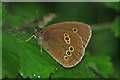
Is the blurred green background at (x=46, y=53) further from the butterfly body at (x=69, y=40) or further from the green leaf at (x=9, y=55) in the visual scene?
the butterfly body at (x=69, y=40)

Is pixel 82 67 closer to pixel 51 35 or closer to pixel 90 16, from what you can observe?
pixel 51 35

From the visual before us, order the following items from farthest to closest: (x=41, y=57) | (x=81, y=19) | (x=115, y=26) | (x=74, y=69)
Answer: (x=81, y=19)
(x=115, y=26)
(x=74, y=69)
(x=41, y=57)

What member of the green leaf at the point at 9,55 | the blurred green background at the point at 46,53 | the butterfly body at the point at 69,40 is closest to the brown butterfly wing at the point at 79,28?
the butterfly body at the point at 69,40

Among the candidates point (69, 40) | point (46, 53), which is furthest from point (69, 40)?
point (46, 53)

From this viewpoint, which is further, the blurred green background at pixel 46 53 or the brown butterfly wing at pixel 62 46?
the brown butterfly wing at pixel 62 46

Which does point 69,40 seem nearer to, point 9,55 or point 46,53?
point 46,53

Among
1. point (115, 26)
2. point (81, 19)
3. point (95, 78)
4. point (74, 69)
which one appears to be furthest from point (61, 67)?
point (81, 19)

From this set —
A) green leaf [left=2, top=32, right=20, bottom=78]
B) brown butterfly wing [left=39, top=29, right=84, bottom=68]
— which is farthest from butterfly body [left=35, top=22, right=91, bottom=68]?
green leaf [left=2, top=32, right=20, bottom=78]
